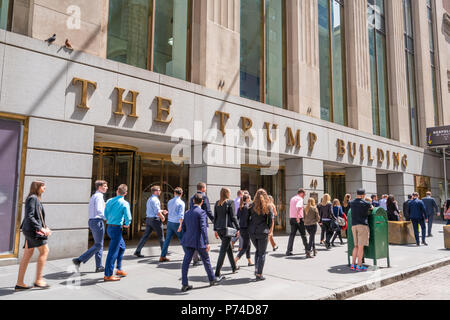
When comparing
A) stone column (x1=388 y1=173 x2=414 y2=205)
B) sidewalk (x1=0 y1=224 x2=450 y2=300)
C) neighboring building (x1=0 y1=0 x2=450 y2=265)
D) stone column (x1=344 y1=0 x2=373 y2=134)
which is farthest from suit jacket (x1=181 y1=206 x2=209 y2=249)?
stone column (x1=388 y1=173 x2=414 y2=205)

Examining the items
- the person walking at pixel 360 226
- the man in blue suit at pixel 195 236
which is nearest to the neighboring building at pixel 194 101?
the man in blue suit at pixel 195 236

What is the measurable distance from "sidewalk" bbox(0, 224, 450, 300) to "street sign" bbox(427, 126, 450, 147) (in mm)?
16535

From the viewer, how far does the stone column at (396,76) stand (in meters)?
21.1

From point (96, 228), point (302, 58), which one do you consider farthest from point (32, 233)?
point (302, 58)

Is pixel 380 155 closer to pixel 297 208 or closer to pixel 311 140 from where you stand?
pixel 311 140

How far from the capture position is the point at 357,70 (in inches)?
706

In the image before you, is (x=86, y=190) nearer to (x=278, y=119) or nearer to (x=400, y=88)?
(x=278, y=119)

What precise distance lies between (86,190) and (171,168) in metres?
5.69

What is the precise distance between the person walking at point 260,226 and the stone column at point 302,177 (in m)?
7.97

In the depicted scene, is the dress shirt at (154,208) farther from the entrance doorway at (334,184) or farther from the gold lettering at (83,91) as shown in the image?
the entrance doorway at (334,184)

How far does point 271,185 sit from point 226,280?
11.0 metres

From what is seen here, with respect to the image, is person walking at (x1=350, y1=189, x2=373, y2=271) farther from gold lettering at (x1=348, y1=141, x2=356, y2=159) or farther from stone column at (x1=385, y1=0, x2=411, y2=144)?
stone column at (x1=385, y1=0, x2=411, y2=144)

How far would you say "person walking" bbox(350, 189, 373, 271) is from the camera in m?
7.07

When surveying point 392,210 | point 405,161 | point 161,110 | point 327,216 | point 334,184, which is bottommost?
point 327,216
